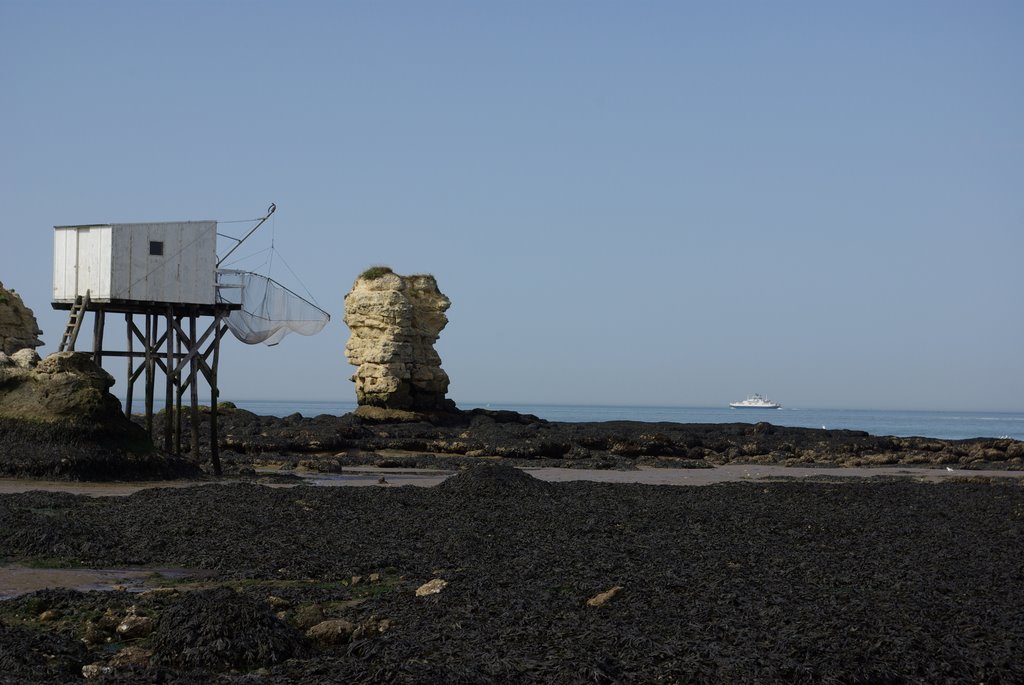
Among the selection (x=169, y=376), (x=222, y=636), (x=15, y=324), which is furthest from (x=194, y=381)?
(x=222, y=636)

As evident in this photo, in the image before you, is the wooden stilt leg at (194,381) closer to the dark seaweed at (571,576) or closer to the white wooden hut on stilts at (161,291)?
the white wooden hut on stilts at (161,291)

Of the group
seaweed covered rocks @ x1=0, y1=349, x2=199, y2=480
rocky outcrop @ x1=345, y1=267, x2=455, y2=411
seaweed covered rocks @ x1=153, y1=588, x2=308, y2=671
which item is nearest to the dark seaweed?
seaweed covered rocks @ x1=153, y1=588, x2=308, y2=671

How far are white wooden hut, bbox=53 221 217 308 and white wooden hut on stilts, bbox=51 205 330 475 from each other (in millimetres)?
22

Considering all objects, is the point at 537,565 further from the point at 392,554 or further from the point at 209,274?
the point at 209,274

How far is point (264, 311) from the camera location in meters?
27.4

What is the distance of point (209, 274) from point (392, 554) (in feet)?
46.9

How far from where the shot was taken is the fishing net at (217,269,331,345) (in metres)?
26.0

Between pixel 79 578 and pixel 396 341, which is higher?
pixel 396 341

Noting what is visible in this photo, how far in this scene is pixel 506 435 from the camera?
127ft

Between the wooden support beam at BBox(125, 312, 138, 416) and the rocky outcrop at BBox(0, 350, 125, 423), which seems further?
the wooden support beam at BBox(125, 312, 138, 416)

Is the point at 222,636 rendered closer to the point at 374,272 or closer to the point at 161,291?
the point at 161,291

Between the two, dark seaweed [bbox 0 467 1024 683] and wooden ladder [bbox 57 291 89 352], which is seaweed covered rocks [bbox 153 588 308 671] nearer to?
dark seaweed [bbox 0 467 1024 683]

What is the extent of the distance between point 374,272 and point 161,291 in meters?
24.4

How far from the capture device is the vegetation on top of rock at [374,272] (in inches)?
1912
